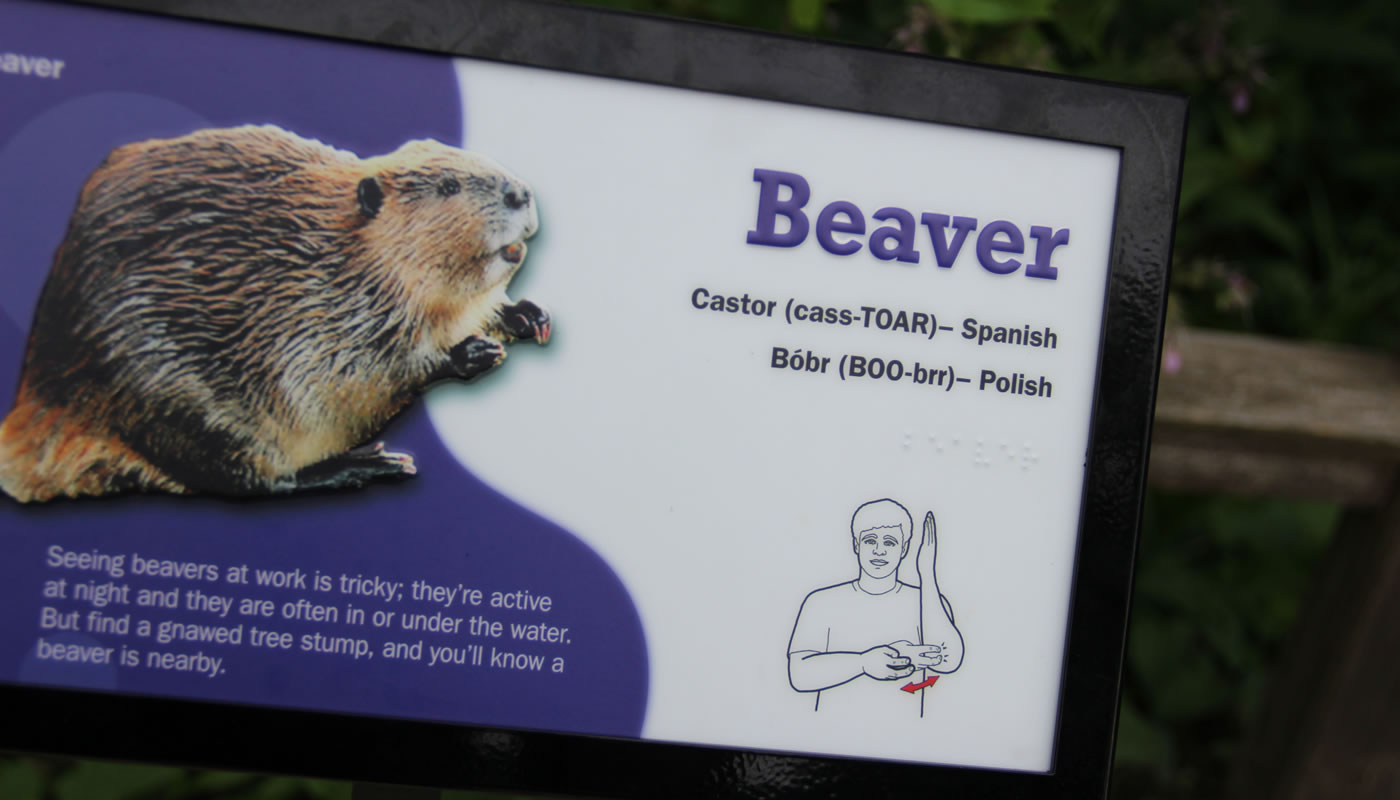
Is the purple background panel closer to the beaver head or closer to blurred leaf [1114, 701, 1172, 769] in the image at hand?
the beaver head

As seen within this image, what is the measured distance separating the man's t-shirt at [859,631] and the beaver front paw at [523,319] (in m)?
0.35

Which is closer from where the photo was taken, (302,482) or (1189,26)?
(302,482)

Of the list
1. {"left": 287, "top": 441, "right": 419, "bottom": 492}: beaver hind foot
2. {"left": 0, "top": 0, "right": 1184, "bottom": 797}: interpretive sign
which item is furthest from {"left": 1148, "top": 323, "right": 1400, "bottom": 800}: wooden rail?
{"left": 287, "top": 441, "right": 419, "bottom": 492}: beaver hind foot

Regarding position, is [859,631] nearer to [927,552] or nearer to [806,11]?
[927,552]

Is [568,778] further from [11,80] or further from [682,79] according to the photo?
[11,80]

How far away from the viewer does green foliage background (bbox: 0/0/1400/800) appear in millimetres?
1512

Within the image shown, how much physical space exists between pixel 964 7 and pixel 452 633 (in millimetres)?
923

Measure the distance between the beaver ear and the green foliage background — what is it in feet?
2.41

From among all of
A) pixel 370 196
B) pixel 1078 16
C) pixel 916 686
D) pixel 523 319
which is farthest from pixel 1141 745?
pixel 370 196

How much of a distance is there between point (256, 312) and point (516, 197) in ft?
0.81

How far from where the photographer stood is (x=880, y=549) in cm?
87

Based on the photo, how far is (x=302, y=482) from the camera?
826 millimetres

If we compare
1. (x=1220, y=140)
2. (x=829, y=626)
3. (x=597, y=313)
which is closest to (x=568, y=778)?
(x=829, y=626)

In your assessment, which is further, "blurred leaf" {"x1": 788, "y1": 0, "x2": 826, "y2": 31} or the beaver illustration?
"blurred leaf" {"x1": 788, "y1": 0, "x2": 826, "y2": 31}
